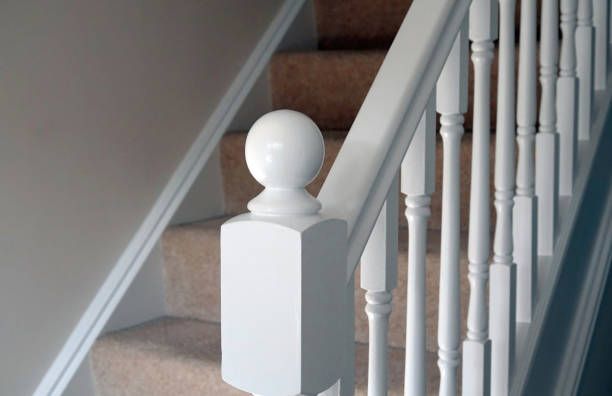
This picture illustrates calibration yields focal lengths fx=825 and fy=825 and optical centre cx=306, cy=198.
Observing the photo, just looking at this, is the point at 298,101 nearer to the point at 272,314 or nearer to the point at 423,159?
the point at 423,159

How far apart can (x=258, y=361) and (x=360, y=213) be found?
175mm

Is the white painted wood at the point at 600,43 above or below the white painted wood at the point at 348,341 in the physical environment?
above

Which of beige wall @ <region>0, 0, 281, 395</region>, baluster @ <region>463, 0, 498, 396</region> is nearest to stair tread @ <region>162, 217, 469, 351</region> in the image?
beige wall @ <region>0, 0, 281, 395</region>

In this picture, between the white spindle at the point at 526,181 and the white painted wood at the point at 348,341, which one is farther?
the white spindle at the point at 526,181

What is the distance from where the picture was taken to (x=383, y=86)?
34.8 inches

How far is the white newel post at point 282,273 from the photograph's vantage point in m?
0.68

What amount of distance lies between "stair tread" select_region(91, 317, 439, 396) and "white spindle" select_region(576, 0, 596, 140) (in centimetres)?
51

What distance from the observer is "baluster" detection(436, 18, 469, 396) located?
1011 millimetres

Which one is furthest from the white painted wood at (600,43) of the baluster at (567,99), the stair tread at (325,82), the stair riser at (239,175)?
the stair tread at (325,82)

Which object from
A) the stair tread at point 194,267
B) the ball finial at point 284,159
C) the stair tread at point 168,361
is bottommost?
the stair tread at point 168,361

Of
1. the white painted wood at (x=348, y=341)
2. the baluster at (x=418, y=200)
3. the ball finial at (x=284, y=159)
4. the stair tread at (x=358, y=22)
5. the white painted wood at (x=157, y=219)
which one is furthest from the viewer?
the stair tread at (x=358, y=22)

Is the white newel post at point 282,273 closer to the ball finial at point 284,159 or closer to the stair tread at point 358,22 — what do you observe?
the ball finial at point 284,159

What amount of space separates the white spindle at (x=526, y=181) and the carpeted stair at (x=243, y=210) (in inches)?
10.3

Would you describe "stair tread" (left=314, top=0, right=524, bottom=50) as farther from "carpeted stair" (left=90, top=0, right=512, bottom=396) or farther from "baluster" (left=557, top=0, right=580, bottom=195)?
"baluster" (left=557, top=0, right=580, bottom=195)
